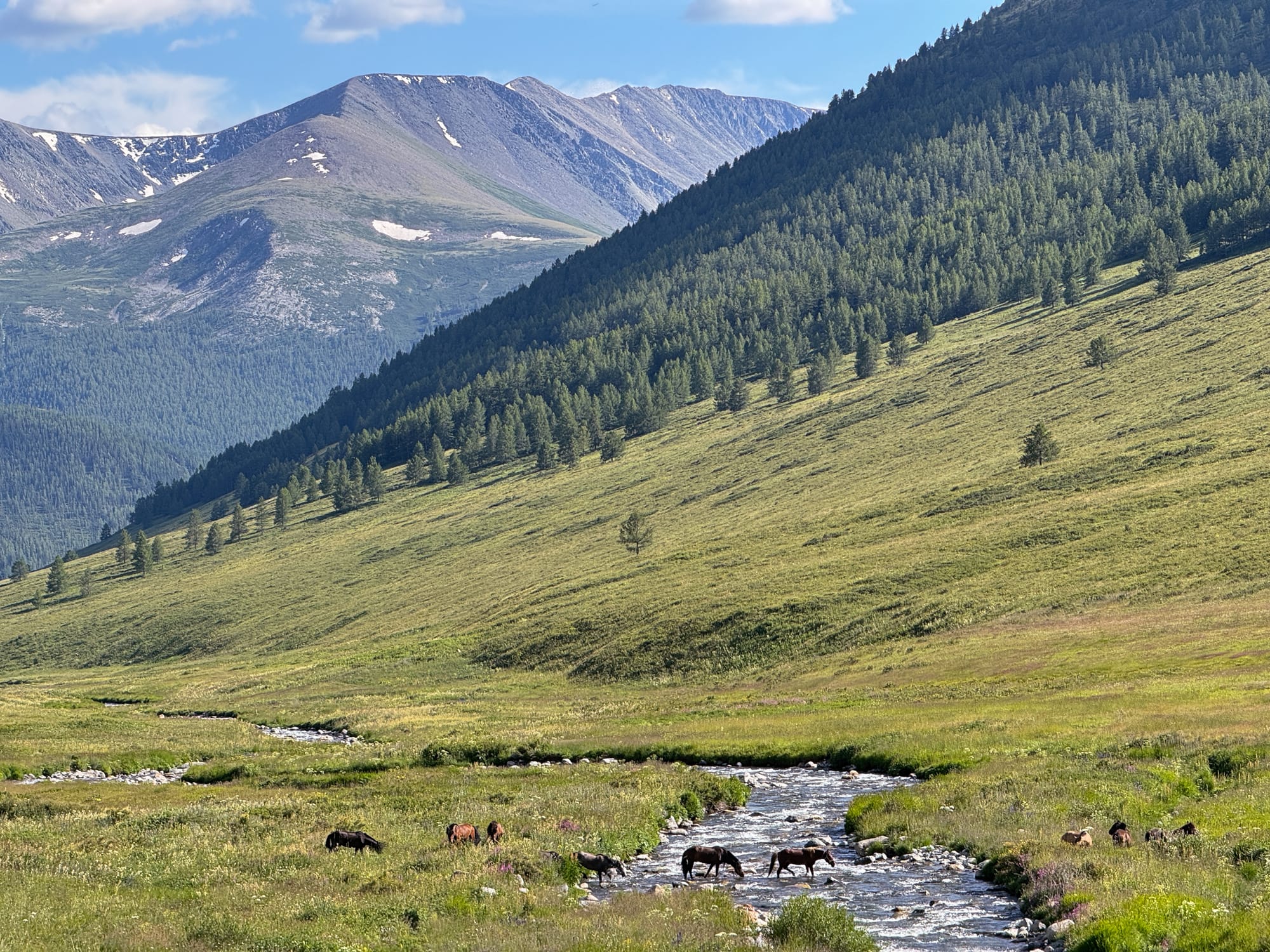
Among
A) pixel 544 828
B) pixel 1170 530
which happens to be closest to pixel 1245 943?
pixel 544 828

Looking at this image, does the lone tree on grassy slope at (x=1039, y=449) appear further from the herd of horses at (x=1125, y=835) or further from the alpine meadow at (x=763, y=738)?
the herd of horses at (x=1125, y=835)

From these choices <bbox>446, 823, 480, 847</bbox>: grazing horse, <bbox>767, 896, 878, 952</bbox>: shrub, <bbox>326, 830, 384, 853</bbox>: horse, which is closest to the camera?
<bbox>767, 896, 878, 952</bbox>: shrub

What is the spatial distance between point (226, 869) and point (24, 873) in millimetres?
4028

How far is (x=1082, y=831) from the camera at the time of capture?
25.2m

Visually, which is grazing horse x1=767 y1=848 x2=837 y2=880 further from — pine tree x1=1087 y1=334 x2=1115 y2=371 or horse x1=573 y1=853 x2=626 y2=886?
pine tree x1=1087 y1=334 x2=1115 y2=371

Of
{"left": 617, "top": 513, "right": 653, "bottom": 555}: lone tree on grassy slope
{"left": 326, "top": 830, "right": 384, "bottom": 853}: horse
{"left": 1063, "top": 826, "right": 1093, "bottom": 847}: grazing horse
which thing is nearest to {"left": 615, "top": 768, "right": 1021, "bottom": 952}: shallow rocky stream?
{"left": 1063, "top": 826, "right": 1093, "bottom": 847}: grazing horse

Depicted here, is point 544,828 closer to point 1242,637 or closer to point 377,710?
point 1242,637

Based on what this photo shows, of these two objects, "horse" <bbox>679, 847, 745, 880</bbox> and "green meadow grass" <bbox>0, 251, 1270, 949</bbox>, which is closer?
"horse" <bbox>679, 847, 745, 880</bbox>

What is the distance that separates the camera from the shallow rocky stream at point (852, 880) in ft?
70.8

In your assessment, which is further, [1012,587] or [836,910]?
[1012,587]

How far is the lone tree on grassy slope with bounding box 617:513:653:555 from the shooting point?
141250 millimetres

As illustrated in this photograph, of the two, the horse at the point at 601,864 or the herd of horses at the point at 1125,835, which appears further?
the horse at the point at 601,864

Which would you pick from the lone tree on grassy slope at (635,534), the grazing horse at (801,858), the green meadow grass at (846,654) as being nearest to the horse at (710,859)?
the grazing horse at (801,858)

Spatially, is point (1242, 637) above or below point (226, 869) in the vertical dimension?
below
